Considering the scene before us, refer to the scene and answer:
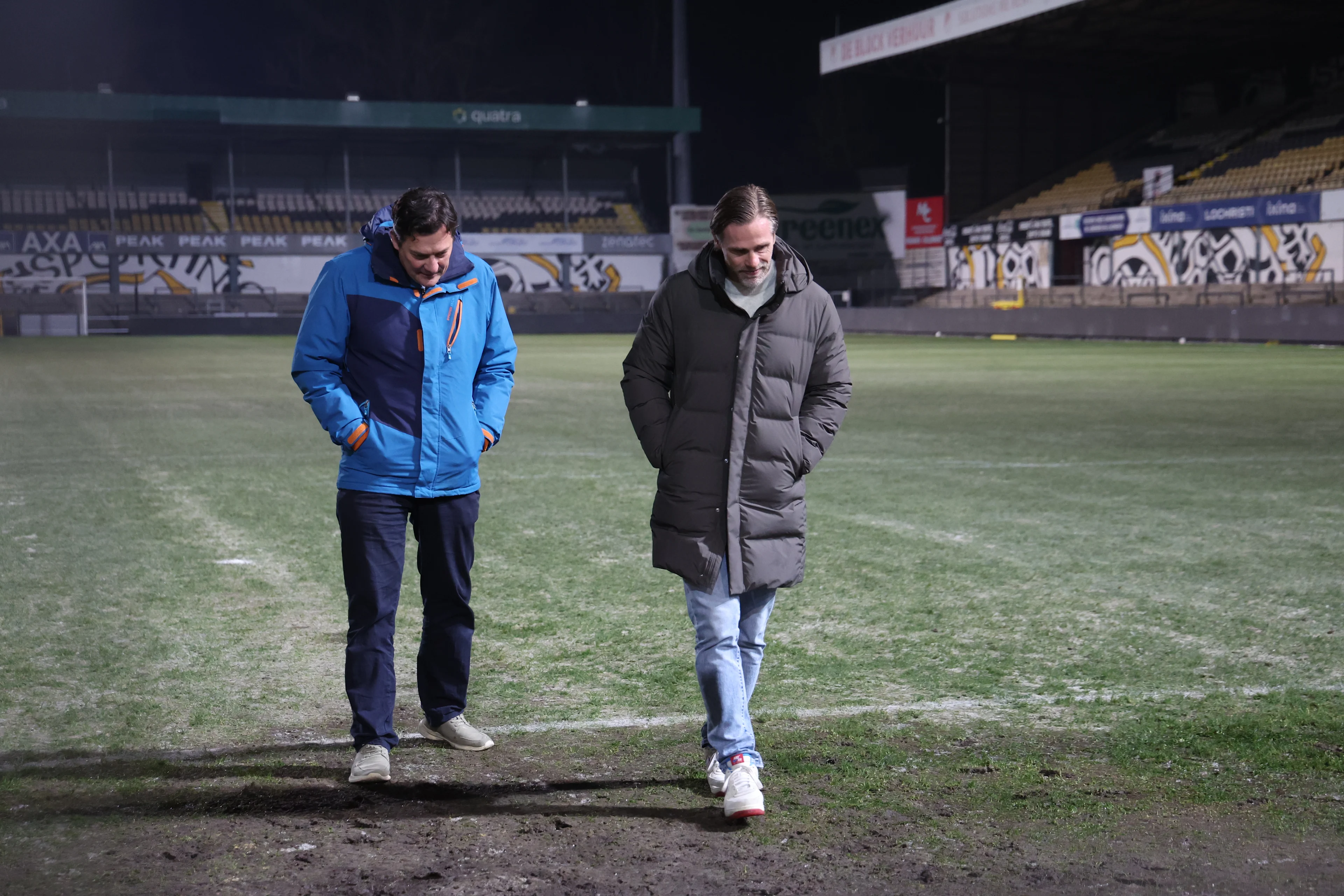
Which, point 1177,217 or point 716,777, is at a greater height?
point 1177,217

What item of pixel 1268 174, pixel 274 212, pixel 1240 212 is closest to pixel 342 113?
pixel 274 212

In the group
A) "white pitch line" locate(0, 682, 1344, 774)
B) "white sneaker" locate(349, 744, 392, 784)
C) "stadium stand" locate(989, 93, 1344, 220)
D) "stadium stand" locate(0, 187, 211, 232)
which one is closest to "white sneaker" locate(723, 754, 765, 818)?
"white pitch line" locate(0, 682, 1344, 774)

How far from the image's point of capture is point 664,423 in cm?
400

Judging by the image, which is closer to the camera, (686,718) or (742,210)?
(742,210)

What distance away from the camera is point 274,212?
205 feet

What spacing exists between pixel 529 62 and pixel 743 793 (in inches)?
2720

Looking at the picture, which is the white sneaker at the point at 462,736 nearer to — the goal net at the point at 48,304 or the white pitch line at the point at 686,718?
the white pitch line at the point at 686,718

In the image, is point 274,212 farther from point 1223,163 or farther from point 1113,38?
point 1223,163

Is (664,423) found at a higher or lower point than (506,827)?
higher

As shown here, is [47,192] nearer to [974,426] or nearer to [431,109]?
[431,109]

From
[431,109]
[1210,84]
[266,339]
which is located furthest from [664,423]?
[431,109]

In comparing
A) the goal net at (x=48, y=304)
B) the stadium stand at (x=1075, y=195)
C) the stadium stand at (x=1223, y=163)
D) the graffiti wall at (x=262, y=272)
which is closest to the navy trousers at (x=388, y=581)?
the stadium stand at (x=1223, y=163)

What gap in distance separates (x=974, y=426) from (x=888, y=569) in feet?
26.8

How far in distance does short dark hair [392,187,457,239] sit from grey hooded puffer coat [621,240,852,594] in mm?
665
